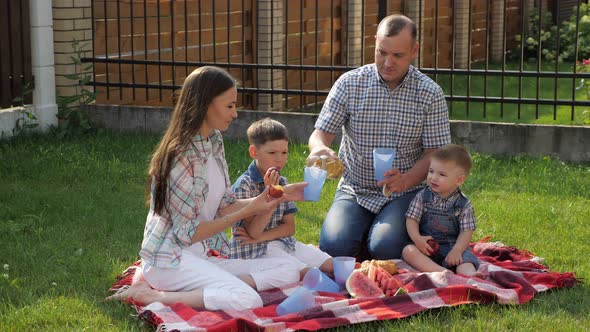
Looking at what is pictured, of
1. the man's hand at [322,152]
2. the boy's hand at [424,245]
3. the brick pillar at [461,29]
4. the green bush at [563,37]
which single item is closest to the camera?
the man's hand at [322,152]

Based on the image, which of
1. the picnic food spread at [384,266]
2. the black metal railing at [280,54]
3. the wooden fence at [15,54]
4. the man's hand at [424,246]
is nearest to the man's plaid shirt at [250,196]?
the picnic food spread at [384,266]

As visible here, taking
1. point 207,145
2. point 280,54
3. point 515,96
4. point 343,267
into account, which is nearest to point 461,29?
point 515,96

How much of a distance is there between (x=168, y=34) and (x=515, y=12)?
12609 millimetres

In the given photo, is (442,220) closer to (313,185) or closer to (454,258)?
(454,258)

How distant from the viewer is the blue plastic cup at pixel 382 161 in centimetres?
546

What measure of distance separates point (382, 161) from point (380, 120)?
0.48 metres

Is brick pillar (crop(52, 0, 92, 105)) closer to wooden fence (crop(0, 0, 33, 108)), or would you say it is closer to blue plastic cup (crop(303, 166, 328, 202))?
wooden fence (crop(0, 0, 33, 108))

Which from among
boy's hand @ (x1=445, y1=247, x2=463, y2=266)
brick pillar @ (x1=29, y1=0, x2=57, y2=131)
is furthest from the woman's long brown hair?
brick pillar @ (x1=29, y1=0, x2=57, y2=131)

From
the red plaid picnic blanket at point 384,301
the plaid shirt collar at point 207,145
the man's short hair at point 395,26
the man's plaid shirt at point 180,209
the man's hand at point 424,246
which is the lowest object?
the red plaid picnic blanket at point 384,301

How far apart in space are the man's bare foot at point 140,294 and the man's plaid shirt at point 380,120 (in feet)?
5.12

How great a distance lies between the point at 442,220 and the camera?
18.6 ft

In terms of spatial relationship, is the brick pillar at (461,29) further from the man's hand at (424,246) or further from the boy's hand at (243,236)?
the boy's hand at (243,236)

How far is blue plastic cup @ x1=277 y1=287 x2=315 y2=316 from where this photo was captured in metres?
4.79

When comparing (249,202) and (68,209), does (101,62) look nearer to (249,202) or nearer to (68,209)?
(68,209)
